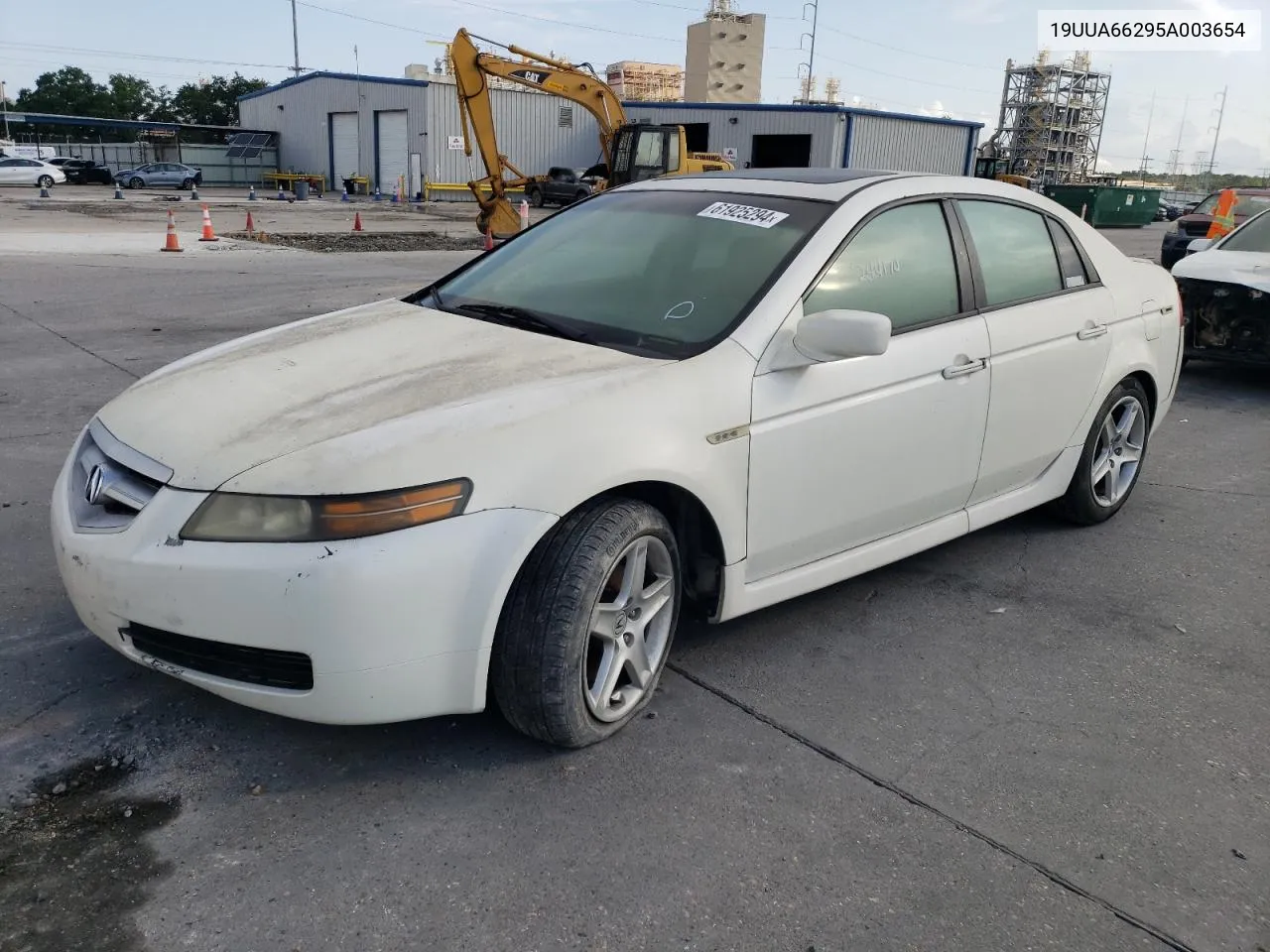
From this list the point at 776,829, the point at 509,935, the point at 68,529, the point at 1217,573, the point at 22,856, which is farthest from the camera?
the point at 1217,573

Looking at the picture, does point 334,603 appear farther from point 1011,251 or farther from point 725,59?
point 725,59

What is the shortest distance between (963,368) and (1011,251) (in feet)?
2.58

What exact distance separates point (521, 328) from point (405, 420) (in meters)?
0.87

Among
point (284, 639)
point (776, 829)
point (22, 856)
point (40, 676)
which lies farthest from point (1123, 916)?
point (40, 676)

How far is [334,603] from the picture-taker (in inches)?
95.2

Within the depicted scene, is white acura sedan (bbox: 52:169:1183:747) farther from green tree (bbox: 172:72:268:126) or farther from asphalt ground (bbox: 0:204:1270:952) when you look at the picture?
green tree (bbox: 172:72:268:126)

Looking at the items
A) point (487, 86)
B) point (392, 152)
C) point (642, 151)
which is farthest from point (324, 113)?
point (487, 86)

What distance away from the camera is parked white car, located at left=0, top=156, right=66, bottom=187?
40.8m

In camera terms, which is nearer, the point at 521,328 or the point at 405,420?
the point at 405,420

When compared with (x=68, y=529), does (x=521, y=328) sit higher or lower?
higher

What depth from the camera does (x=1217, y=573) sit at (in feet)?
14.7

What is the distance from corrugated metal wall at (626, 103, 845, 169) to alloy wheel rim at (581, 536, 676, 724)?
41439mm

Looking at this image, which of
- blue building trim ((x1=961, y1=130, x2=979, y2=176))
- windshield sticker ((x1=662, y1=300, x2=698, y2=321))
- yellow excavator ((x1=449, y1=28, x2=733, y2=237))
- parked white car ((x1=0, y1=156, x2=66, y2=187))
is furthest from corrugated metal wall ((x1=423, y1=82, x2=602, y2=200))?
windshield sticker ((x1=662, y1=300, x2=698, y2=321))

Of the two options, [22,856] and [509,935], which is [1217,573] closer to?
[509,935]
